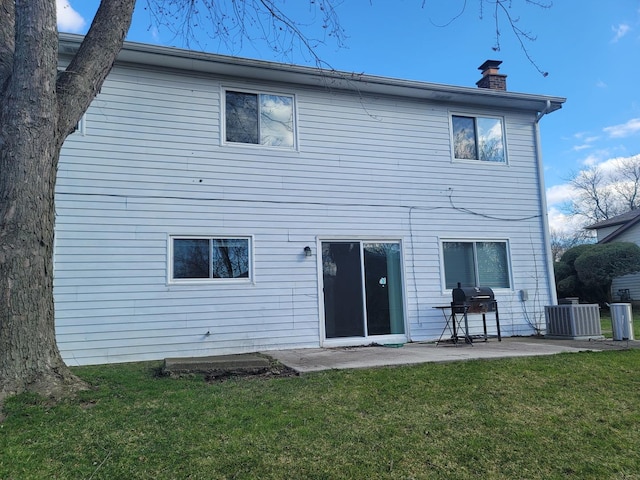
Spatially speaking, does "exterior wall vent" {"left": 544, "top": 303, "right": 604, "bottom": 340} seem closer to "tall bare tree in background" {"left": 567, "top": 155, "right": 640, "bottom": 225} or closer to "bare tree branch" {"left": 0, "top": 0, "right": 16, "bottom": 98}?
"bare tree branch" {"left": 0, "top": 0, "right": 16, "bottom": 98}

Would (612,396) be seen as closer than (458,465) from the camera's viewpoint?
No

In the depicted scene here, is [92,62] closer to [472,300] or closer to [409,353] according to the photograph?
[409,353]

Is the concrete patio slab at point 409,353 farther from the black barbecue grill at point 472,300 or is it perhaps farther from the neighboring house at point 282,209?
the neighboring house at point 282,209

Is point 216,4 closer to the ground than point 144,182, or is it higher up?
higher up

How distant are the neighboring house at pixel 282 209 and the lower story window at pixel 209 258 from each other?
0.08 ft

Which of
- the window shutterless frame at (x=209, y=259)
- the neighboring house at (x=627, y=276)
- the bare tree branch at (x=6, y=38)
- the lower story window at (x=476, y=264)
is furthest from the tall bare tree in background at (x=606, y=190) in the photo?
the bare tree branch at (x=6, y=38)

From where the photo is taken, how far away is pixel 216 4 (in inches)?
279

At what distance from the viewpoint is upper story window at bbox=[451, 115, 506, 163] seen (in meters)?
9.88

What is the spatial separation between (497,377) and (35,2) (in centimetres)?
675

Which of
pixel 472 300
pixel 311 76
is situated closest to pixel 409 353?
pixel 472 300

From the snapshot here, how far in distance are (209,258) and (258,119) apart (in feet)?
9.06

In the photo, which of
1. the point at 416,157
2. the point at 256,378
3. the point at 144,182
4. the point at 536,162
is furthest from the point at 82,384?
the point at 536,162

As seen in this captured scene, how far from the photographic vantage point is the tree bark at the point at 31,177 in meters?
4.37

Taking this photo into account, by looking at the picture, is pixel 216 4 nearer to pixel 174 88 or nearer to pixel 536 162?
pixel 174 88
